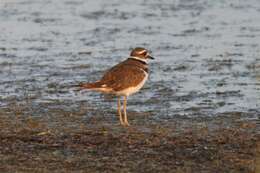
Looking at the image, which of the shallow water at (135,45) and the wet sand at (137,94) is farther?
the shallow water at (135,45)

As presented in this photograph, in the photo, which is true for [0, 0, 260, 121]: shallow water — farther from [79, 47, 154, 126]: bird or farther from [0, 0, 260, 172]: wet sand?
[79, 47, 154, 126]: bird

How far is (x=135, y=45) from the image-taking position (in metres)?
16.3

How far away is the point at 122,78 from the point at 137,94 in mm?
1842

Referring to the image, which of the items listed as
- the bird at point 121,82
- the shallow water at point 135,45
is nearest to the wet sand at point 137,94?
the shallow water at point 135,45

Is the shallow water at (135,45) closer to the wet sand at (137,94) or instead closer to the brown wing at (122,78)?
the wet sand at (137,94)

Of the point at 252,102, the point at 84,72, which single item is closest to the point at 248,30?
the point at 84,72

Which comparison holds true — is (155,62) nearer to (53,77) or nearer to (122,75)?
(53,77)

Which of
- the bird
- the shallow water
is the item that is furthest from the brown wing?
the shallow water

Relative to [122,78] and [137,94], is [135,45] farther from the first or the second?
[122,78]

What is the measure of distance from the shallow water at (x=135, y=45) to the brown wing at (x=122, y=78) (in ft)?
2.07

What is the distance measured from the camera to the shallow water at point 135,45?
1219cm

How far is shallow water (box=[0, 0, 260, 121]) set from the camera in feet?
40.0

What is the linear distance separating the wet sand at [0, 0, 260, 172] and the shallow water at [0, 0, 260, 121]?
0.06 ft

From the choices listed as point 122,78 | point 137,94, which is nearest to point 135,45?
point 137,94
